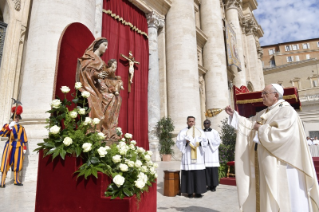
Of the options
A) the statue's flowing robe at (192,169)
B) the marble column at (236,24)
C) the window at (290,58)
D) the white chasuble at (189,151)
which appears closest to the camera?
the statue's flowing robe at (192,169)

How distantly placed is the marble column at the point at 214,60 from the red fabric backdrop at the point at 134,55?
557cm

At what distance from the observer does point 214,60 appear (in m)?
15.5

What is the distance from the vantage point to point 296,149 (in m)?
2.41

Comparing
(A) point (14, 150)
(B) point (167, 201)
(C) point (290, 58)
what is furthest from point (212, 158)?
(C) point (290, 58)

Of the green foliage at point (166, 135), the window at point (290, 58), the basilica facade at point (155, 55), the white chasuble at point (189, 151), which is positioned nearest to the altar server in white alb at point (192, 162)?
the white chasuble at point (189, 151)

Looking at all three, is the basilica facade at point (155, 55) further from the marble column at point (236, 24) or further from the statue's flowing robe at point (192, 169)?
the statue's flowing robe at point (192, 169)

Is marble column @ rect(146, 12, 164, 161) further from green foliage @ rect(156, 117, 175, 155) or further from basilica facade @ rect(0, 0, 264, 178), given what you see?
green foliage @ rect(156, 117, 175, 155)

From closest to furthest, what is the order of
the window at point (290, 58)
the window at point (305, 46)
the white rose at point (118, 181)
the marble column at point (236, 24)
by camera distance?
the white rose at point (118, 181), the marble column at point (236, 24), the window at point (290, 58), the window at point (305, 46)

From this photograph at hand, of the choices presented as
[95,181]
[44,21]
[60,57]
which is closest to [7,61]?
[44,21]

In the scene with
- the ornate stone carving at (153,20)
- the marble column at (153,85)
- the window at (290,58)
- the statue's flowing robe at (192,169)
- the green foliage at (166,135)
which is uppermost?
the window at (290,58)

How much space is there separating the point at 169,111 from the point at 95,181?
376 inches

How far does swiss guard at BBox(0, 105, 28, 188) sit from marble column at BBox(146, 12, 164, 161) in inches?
257

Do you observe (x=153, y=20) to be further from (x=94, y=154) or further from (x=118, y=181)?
(x=118, y=181)

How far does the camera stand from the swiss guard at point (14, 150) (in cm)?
441
